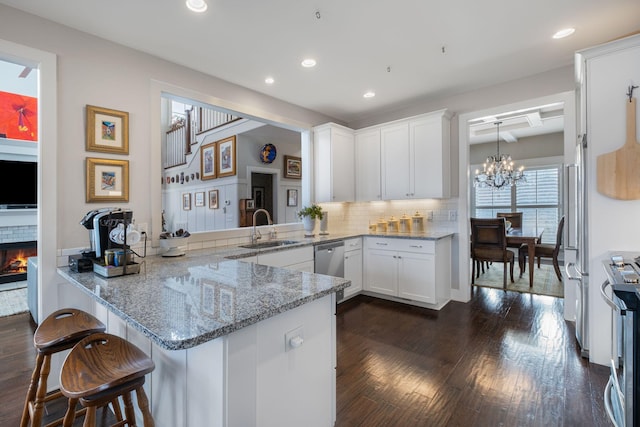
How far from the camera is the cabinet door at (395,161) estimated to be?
13.4 feet

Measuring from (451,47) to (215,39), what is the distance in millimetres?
2118

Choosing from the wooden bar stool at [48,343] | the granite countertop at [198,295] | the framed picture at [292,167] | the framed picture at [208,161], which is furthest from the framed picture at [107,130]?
the framed picture at [292,167]

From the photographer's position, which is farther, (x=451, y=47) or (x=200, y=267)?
(x=451, y=47)

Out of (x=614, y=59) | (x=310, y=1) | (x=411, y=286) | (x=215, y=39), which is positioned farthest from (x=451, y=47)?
(x=411, y=286)

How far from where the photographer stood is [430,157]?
3846mm

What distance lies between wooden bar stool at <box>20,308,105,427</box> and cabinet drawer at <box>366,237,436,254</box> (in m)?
3.14

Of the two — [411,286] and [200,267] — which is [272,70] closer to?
[200,267]

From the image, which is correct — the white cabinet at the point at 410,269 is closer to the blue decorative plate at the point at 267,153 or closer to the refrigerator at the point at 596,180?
the refrigerator at the point at 596,180

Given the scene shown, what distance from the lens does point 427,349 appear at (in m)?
2.64

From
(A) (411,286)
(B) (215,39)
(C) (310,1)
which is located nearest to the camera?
(C) (310,1)

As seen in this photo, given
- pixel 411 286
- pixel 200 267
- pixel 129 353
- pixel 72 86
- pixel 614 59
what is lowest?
pixel 411 286

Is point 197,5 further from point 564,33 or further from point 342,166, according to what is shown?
point 564,33

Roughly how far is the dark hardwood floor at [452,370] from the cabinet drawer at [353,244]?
83cm

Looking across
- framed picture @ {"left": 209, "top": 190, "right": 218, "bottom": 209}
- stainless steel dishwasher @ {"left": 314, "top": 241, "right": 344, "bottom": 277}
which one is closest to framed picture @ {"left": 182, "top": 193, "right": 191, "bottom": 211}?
framed picture @ {"left": 209, "top": 190, "right": 218, "bottom": 209}
